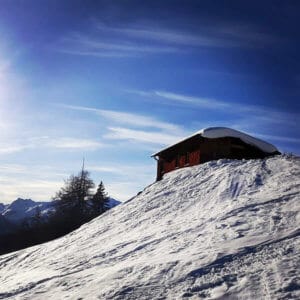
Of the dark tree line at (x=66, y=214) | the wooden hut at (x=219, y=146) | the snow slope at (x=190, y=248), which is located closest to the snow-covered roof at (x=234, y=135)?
the wooden hut at (x=219, y=146)

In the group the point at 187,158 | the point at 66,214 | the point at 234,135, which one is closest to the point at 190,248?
the point at 234,135

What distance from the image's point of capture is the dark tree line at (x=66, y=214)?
44594 millimetres

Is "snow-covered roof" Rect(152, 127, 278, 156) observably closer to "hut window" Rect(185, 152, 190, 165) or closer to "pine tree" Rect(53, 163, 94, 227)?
"hut window" Rect(185, 152, 190, 165)

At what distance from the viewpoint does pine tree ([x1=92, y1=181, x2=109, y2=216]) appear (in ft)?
184

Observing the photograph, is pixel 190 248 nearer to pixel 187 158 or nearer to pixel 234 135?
pixel 234 135

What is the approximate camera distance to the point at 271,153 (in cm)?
2831

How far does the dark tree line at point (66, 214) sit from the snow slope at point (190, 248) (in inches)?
995

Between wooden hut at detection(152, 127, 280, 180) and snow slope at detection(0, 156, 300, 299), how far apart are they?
5.61 m

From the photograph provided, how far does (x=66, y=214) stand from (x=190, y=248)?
41317 mm

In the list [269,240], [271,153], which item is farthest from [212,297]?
[271,153]

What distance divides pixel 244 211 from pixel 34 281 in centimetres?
683

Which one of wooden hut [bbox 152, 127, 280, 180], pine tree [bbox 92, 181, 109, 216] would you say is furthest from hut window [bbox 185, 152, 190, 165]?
pine tree [bbox 92, 181, 109, 216]

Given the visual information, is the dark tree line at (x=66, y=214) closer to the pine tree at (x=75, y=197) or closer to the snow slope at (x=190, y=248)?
the pine tree at (x=75, y=197)

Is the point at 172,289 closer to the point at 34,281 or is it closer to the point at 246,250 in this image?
the point at 246,250
